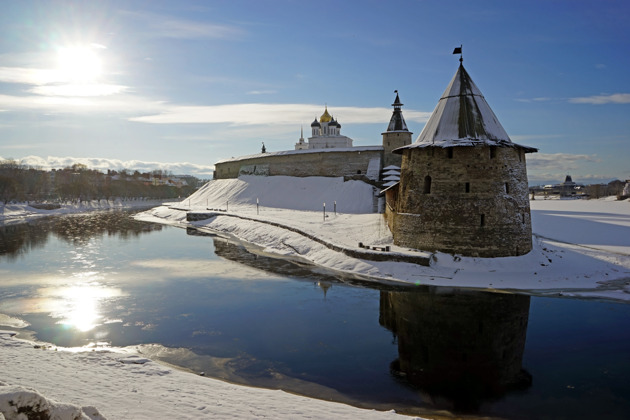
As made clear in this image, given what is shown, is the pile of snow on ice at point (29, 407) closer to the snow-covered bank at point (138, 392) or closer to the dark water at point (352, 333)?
the snow-covered bank at point (138, 392)

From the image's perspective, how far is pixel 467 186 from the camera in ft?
47.8

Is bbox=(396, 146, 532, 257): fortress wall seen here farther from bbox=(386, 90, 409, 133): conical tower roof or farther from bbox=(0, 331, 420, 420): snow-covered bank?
bbox=(386, 90, 409, 133): conical tower roof

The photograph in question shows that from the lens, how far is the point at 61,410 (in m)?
3.87

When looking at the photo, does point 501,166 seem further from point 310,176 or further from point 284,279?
point 310,176

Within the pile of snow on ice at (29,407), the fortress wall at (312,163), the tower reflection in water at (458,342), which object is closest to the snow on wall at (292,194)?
the fortress wall at (312,163)

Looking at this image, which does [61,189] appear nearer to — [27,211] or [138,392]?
[27,211]

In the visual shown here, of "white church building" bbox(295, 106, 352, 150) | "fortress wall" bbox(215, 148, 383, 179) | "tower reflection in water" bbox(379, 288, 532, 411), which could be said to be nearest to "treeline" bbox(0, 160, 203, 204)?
"fortress wall" bbox(215, 148, 383, 179)

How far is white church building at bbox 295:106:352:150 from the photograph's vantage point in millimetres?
55219

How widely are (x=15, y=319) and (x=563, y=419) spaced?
11.2 m

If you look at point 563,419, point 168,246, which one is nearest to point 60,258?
point 168,246

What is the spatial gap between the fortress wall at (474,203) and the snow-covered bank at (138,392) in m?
10.1

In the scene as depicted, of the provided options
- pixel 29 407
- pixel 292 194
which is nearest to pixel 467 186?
pixel 29 407

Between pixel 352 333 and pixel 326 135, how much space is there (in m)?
49.3

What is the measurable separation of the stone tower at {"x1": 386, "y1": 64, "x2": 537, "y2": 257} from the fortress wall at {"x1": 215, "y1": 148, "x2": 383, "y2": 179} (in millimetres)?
19102
